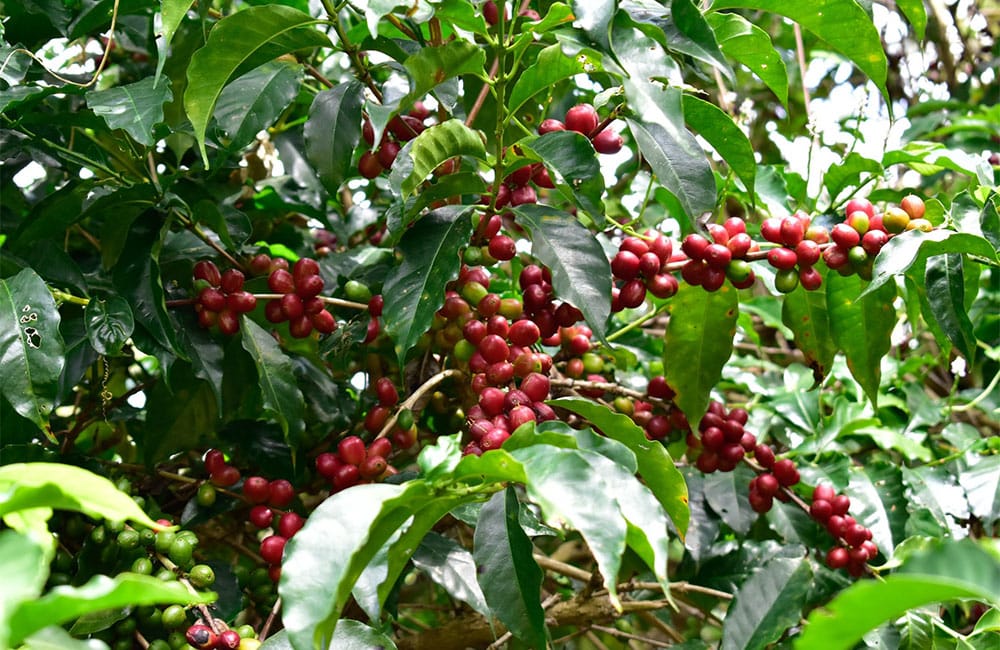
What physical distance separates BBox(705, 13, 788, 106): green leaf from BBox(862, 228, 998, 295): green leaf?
0.65 feet

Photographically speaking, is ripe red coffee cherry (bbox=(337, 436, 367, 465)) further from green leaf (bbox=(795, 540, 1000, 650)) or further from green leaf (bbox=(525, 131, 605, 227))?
green leaf (bbox=(795, 540, 1000, 650))

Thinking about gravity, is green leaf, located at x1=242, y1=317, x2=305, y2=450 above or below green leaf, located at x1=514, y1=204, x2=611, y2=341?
below

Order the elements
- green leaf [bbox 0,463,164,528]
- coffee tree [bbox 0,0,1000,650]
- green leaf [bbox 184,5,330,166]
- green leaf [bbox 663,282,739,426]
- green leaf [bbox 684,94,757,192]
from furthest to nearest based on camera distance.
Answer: green leaf [bbox 663,282,739,426] < green leaf [bbox 684,94,757,192] < green leaf [bbox 184,5,330,166] < coffee tree [bbox 0,0,1000,650] < green leaf [bbox 0,463,164,528]

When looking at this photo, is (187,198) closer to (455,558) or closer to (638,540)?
(455,558)

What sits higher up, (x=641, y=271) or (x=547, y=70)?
(x=547, y=70)

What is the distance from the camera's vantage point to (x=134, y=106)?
0.94 metres

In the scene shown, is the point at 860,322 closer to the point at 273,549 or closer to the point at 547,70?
the point at 547,70

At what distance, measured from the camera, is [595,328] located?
896 mm

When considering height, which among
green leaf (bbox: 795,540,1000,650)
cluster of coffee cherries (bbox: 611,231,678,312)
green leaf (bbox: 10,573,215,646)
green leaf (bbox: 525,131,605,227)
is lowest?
cluster of coffee cherries (bbox: 611,231,678,312)

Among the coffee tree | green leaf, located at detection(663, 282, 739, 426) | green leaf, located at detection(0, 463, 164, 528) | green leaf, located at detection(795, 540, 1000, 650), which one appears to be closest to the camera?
green leaf, located at detection(795, 540, 1000, 650)

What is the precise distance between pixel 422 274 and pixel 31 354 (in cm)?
38

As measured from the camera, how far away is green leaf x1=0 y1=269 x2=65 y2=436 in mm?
850

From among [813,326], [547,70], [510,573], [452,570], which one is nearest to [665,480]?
[510,573]

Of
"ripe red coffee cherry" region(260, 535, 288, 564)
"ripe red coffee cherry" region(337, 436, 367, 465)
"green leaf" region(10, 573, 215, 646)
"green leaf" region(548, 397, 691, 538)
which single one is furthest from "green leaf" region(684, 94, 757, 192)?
"green leaf" region(10, 573, 215, 646)
